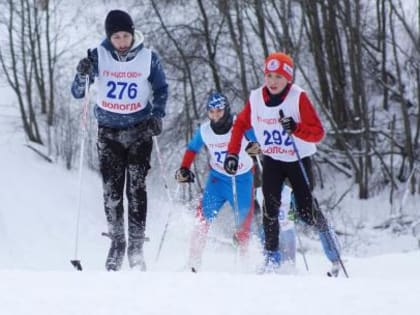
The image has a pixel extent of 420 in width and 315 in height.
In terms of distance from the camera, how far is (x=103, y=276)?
355cm

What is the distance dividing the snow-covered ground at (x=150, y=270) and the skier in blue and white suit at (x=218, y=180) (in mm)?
245

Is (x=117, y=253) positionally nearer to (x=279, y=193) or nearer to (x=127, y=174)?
(x=127, y=174)

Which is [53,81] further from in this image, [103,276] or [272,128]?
[103,276]

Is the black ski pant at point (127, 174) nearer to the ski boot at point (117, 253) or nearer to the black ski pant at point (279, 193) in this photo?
the ski boot at point (117, 253)

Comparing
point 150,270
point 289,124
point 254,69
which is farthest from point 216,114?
point 254,69

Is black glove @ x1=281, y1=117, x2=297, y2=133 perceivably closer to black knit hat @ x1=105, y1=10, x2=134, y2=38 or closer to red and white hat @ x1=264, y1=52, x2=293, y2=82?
red and white hat @ x1=264, y1=52, x2=293, y2=82

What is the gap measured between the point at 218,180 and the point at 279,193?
1.13 meters

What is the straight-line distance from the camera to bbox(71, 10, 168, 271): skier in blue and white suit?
502 cm

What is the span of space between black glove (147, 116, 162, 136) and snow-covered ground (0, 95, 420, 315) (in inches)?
39.0

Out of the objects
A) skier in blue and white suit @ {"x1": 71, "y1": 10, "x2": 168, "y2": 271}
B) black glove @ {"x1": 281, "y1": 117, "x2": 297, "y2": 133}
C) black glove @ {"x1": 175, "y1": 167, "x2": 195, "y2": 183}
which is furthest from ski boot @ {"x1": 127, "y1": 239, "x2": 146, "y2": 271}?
black glove @ {"x1": 281, "y1": 117, "x2": 297, "y2": 133}

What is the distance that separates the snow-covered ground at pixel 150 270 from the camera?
2.98 metres

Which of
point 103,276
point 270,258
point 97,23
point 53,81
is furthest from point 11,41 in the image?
point 103,276

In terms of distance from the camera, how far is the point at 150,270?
20.3 feet

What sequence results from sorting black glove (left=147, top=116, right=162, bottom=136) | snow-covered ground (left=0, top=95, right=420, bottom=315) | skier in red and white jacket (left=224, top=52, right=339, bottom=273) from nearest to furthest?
snow-covered ground (left=0, top=95, right=420, bottom=315) < black glove (left=147, top=116, right=162, bottom=136) < skier in red and white jacket (left=224, top=52, right=339, bottom=273)
